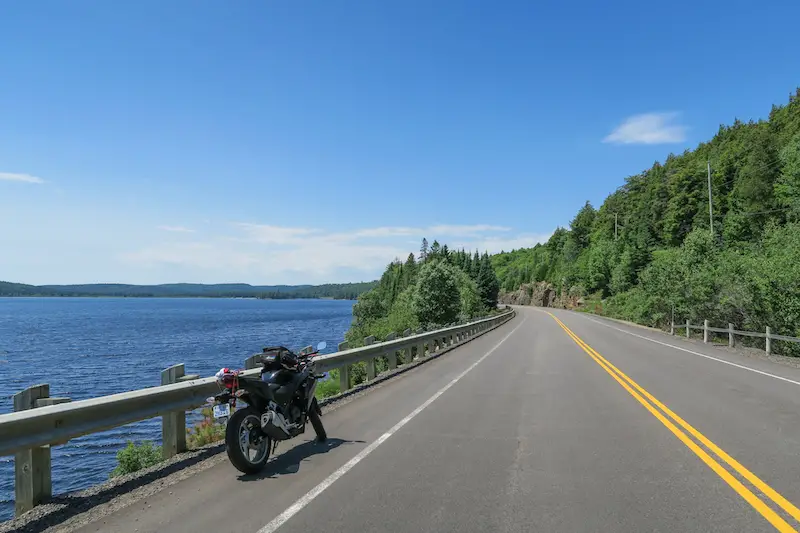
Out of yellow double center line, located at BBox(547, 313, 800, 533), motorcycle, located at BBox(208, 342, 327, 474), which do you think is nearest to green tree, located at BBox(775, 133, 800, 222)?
yellow double center line, located at BBox(547, 313, 800, 533)

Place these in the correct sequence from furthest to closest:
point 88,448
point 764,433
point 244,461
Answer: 1. point 88,448
2. point 764,433
3. point 244,461

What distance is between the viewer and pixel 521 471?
6.01 m

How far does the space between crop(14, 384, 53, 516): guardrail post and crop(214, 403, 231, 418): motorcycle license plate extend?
5.03 feet

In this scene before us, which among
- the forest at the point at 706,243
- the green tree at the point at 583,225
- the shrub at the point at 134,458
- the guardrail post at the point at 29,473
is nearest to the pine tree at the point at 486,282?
the forest at the point at 706,243

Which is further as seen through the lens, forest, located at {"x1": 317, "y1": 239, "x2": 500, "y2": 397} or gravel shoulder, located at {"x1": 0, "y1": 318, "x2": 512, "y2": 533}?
forest, located at {"x1": 317, "y1": 239, "x2": 500, "y2": 397}

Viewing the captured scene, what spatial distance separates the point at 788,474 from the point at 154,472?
6.86 metres

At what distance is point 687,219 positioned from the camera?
9344 centimetres

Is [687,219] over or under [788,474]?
over

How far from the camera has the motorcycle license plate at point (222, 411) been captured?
19.5 ft

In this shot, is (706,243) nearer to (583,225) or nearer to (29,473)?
(29,473)

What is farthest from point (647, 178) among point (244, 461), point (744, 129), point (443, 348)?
point (244, 461)

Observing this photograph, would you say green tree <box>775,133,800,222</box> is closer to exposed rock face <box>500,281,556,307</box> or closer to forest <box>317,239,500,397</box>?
forest <box>317,239,500,397</box>

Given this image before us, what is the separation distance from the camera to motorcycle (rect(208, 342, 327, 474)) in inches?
234

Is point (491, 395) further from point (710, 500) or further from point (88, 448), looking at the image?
point (88, 448)
